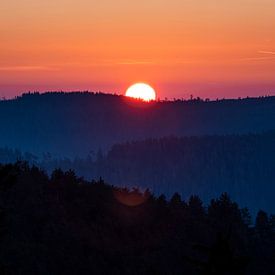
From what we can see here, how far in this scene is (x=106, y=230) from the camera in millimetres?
54562

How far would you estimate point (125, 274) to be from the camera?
43875mm

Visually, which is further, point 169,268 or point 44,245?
point 169,268

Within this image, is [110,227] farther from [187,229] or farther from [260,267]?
[260,267]

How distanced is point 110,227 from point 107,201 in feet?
20.6

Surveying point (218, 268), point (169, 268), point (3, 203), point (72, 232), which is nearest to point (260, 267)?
point (169, 268)

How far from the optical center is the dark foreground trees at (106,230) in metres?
43.5

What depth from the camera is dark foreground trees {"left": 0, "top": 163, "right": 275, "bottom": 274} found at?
143 feet

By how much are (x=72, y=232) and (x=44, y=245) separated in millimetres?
4446

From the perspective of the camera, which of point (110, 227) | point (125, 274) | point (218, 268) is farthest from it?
point (110, 227)

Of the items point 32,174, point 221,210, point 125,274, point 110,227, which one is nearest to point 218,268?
point 125,274

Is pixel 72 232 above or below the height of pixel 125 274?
above

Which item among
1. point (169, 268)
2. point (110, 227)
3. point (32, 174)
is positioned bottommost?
point (169, 268)

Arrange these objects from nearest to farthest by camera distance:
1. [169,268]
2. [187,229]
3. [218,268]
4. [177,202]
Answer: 1. [218,268]
2. [169,268]
3. [187,229]
4. [177,202]

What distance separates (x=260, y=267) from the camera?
58.1 metres
